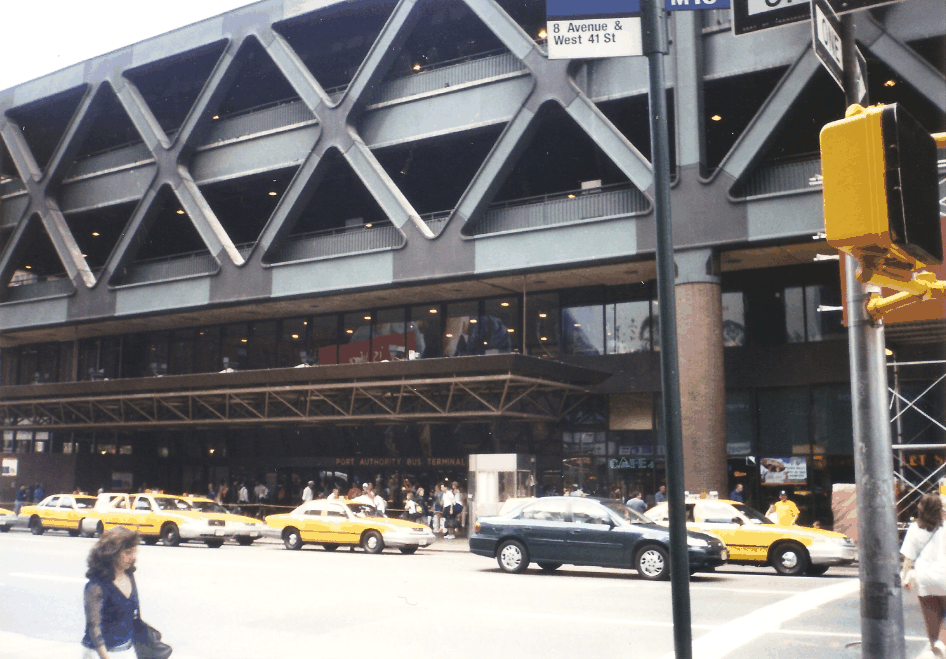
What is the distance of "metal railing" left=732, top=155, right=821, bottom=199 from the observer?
80.5ft

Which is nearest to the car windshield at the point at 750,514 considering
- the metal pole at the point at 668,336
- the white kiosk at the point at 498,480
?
the white kiosk at the point at 498,480

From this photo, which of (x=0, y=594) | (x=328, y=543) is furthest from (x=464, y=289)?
(x=0, y=594)

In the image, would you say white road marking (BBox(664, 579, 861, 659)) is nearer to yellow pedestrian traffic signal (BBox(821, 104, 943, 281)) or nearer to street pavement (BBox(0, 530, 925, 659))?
street pavement (BBox(0, 530, 925, 659))

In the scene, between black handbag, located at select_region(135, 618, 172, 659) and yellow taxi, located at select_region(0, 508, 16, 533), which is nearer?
black handbag, located at select_region(135, 618, 172, 659)

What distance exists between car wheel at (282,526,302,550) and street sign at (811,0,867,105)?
21374 mm

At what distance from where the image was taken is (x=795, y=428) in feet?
89.6

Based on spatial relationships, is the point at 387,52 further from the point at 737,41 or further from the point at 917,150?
the point at 917,150

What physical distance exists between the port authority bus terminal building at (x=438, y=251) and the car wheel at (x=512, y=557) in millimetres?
8462

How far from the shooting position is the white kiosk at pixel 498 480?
2659 centimetres

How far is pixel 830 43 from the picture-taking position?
16.9 ft

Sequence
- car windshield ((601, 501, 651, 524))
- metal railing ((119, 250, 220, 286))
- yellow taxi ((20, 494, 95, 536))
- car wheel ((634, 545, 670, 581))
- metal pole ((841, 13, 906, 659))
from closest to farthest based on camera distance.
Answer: metal pole ((841, 13, 906, 659)), car wheel ((634, 545, 670, 581)), car windshield ((601, 501, 651, 524)), yellow taxi ((20, 494, 95, 536)), metal railing ((119, 250, 220, 286))

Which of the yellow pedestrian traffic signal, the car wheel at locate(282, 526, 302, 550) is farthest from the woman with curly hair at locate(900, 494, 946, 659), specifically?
the car wheel at locate(282, 526, 302, 550)

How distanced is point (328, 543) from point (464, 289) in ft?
36.1

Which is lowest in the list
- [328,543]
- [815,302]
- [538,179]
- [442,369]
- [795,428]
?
[328,543]
